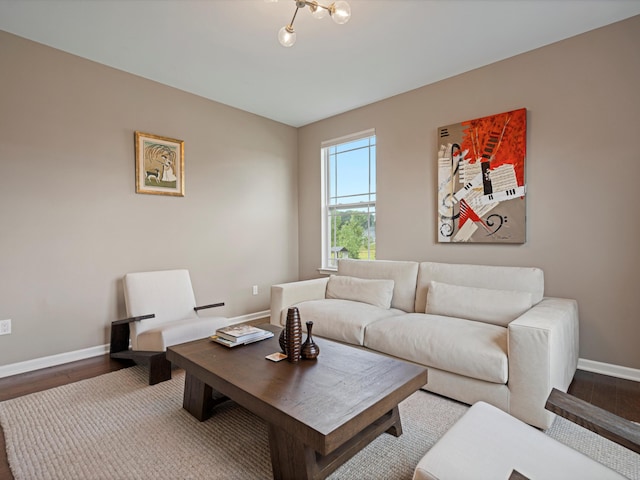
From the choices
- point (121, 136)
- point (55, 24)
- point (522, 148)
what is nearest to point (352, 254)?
point (522, 148)

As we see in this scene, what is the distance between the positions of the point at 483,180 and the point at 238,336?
259cm

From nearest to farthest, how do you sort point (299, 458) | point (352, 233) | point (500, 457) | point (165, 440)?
1. point (500, 457)
2. point (299, 458)
3. point (165, 440)
4. point (352, 233)

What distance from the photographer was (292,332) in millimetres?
1810

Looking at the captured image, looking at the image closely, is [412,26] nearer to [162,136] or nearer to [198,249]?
[162,136]

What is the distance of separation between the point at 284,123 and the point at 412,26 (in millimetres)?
2509

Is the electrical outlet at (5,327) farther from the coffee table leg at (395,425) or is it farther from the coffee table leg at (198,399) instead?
the coffee table leg at (395,425)

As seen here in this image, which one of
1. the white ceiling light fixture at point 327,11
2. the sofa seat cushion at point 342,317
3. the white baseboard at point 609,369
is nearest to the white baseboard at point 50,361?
the sofa seat cushion at point 342,317

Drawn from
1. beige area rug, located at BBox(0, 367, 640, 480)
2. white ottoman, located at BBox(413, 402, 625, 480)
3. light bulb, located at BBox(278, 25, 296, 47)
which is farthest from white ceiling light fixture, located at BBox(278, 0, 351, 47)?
beige area rug, located at BBox(0, 367, 640, 480)

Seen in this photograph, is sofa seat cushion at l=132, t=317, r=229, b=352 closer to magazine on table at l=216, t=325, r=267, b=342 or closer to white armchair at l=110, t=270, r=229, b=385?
white armchair at l=110, t=270, r=229, b=385

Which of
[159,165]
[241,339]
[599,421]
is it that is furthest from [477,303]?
[159,165]

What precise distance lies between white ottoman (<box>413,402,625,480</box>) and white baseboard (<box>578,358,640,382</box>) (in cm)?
192

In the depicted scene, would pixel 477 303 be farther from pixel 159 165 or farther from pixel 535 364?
pixel 159 165

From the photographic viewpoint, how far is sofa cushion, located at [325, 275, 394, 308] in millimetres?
3070

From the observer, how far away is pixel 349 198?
4.42 meters
